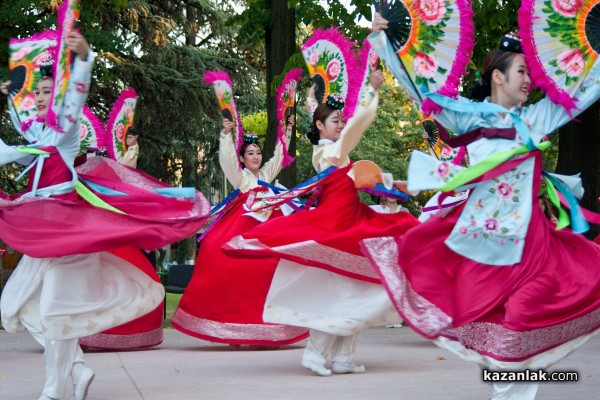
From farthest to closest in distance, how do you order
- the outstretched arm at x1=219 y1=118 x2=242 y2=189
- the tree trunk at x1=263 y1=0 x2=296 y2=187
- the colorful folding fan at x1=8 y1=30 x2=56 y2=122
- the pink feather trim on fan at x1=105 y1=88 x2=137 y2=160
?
the tree trunk at x1=263 y1=0 x2=296 y2=187 < the pink feather trim on fan at x1=105 y1=88 x2=137 y2=160 < the outstretched arm at x1=219 y1=118 x2=242 y2=189 < the colorful folding fan at x1=8 y1=30 x2=56 y2=122

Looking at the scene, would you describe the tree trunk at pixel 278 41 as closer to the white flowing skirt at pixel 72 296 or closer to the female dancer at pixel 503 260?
the white flowing skirt at pixel 72 296

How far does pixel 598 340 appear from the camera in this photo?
9750mm

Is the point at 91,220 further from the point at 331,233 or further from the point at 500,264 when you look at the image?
the point at 500,264

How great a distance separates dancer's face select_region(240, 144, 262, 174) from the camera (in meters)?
9.91

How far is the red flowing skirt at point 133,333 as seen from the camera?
9.02 meters

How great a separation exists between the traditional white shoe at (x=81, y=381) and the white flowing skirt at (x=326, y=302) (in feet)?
5.40

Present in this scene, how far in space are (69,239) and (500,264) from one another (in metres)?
2.25

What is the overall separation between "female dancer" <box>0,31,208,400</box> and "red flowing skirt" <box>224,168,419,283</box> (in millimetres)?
966

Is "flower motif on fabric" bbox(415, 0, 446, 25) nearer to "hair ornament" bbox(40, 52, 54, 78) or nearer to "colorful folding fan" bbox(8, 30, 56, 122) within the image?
"hair ornament" bbox(40, 52, 54, 78)

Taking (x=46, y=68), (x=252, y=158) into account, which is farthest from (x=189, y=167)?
(x=46, y=68)

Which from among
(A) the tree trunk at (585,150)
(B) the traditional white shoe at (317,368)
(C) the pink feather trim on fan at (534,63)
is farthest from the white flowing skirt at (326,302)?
(A) the tree trunk at (585,150)

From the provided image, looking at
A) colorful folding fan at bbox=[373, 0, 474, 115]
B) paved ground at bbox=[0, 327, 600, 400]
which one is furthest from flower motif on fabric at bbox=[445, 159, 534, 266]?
paved ground at bbox=[0, 327, 600, 400]

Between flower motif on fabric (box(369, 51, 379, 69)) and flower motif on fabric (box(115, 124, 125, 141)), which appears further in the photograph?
flower motif on fabric (box(115, 124, 125, 141))

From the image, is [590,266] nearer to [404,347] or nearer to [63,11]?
[63,11]
